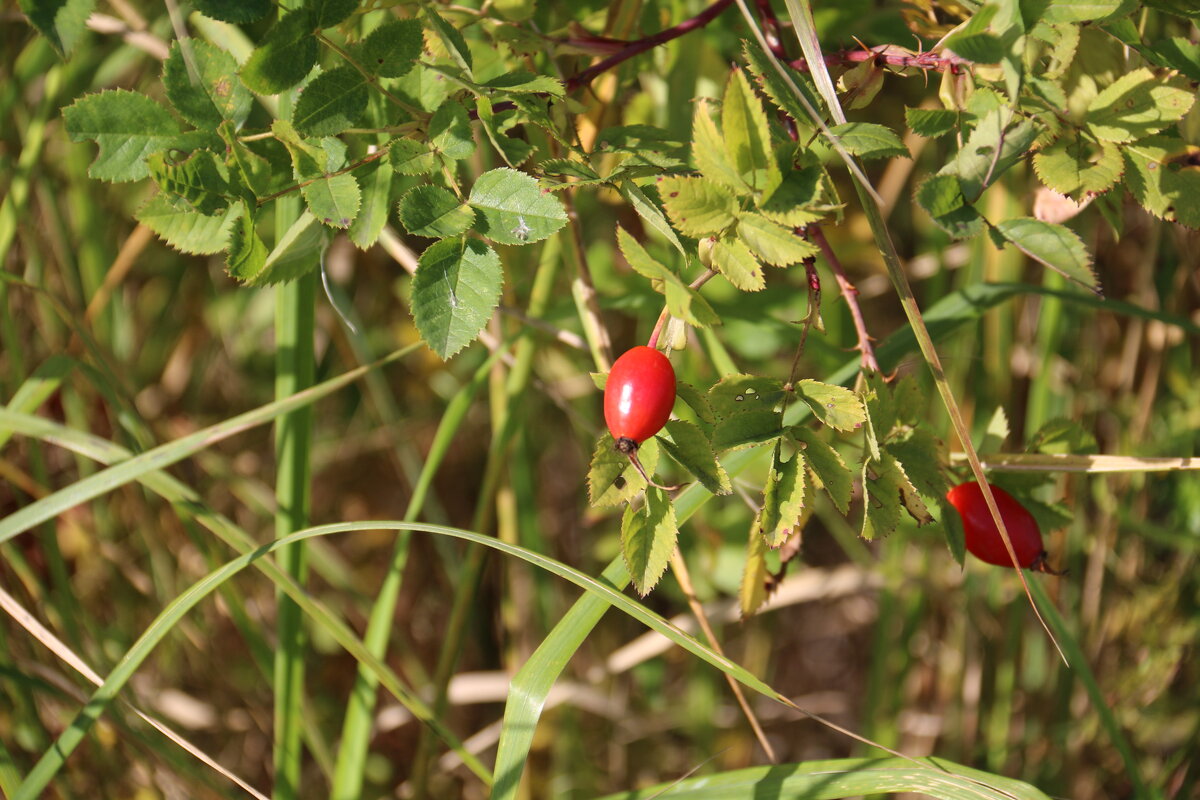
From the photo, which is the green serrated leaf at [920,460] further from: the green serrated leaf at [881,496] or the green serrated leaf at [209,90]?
the green serrated leaf at [209,90]

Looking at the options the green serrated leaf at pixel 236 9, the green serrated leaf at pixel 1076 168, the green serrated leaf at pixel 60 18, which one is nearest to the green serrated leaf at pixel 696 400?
the green serrated leaf at pixel 1076 168

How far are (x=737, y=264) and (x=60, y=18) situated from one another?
23.2 inches

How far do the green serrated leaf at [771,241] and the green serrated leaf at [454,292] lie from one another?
0.20m

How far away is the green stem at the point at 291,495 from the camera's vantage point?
3.54 feet

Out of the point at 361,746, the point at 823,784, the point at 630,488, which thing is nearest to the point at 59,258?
the point at 361,746

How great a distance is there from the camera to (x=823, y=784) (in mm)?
852

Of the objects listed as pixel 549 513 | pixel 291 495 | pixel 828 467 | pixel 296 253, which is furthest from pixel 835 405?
pixel 549 513

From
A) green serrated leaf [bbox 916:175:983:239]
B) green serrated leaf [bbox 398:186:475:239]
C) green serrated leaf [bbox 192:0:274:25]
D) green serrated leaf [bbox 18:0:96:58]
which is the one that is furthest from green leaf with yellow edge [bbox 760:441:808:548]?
green serrated leaf [bbox 18:0:96:58]

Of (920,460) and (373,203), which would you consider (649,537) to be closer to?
(920,460)

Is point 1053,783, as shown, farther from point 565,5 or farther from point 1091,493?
point 565,5

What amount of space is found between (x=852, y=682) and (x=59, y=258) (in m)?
2.03

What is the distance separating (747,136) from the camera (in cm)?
67

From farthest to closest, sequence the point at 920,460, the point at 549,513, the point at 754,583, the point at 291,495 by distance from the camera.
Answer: the point at 549,513 < the point at 291,495 < the point at 754,583 < the point at 920,460

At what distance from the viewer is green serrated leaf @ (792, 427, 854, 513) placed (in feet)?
2.36
